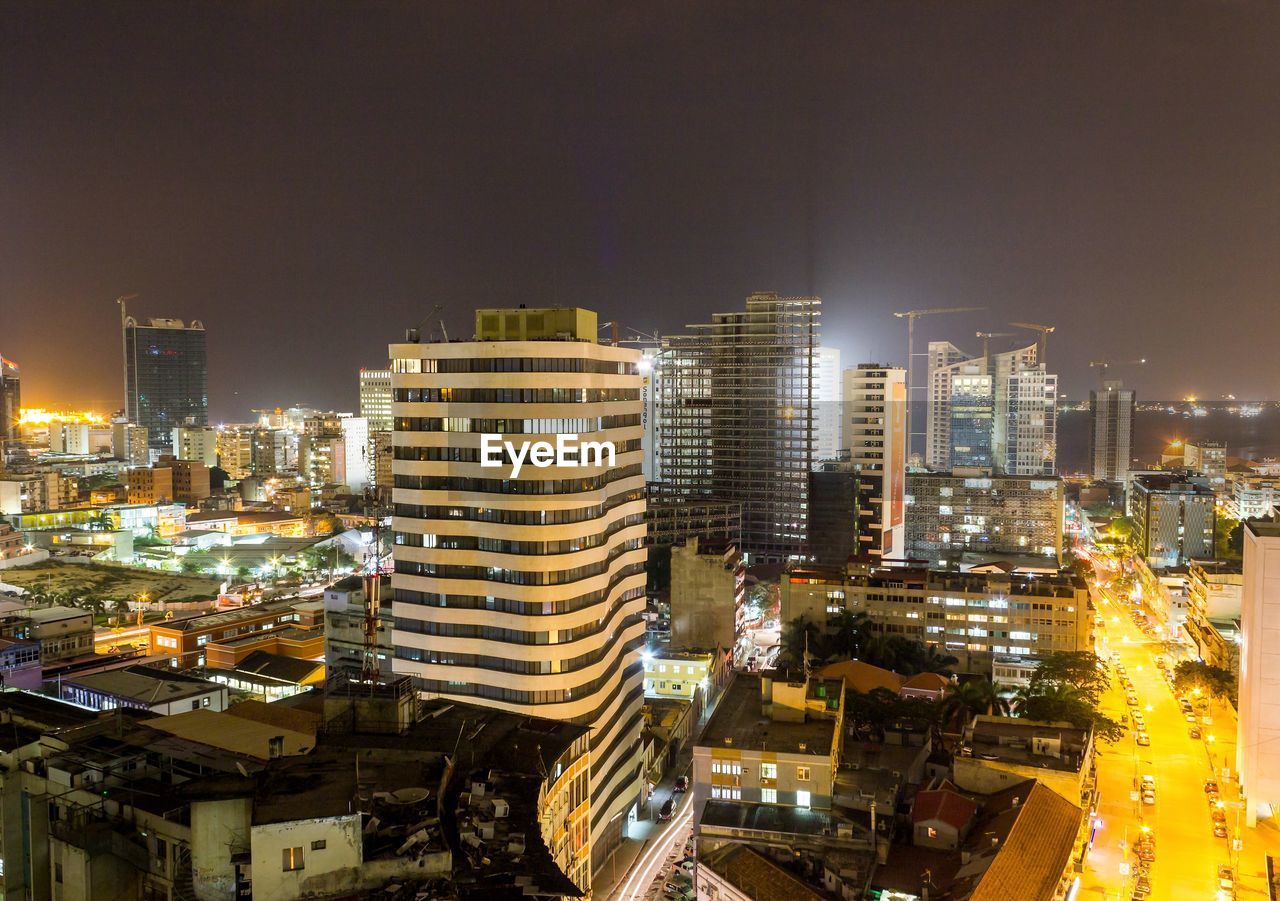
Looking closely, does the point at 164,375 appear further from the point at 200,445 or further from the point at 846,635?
the point at 846,635

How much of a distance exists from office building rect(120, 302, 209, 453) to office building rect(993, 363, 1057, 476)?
83.7 meters

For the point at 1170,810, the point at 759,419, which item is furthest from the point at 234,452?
the point at 1170,810

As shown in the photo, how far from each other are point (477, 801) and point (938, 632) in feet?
89.2

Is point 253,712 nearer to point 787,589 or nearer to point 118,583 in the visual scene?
point 787,589

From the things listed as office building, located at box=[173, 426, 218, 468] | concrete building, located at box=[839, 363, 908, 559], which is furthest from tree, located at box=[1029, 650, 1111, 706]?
office building, located at box=[173, 426, 218, 468]

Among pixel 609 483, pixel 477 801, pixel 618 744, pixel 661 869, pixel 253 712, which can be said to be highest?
pixel 609 483

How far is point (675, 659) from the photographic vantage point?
28.8 meters

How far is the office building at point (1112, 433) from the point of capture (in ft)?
285

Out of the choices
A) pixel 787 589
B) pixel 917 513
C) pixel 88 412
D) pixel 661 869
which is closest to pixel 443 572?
pixel 661 869

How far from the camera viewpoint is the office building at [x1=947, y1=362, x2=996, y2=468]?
254 feet

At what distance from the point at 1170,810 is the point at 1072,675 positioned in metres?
6.36

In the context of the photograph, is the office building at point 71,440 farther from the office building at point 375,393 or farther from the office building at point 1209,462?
the office building at point 1209,462

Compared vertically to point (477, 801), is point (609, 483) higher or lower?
higher

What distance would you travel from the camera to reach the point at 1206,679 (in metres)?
28.3
